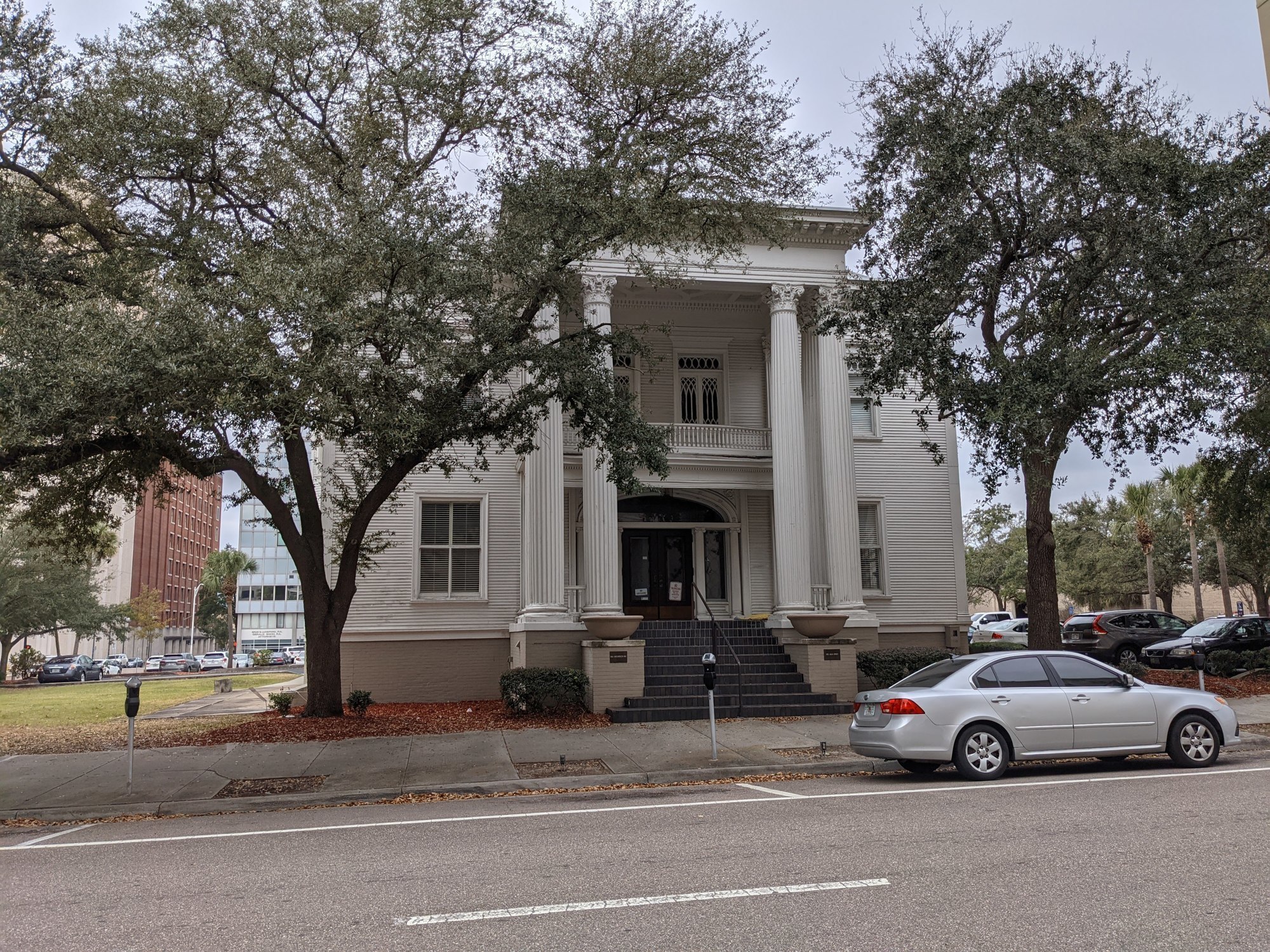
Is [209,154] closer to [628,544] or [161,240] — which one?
[161,240]

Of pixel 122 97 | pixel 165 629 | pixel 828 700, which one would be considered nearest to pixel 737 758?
pixel 828 700

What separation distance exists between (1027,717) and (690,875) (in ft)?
19.0

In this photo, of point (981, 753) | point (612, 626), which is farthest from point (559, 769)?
point (612, 626)

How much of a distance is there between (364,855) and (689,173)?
1071 centimetres

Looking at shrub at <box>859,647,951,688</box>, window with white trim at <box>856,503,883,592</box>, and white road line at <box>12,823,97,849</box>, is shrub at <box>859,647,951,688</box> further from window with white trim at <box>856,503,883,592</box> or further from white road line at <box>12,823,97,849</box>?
white road line at <box>12,823,97,849</box>

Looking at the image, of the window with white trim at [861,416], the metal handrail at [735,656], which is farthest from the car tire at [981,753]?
the window with white trim at [861,416]

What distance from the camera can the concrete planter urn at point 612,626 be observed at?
17.8 meters

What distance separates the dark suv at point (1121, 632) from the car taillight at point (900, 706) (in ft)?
64.0

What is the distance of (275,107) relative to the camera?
14852 mm

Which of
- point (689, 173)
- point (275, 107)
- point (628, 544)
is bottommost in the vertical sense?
point (628, 544)

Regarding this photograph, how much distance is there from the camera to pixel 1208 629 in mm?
26844

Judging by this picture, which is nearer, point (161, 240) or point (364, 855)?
point (364, 855)

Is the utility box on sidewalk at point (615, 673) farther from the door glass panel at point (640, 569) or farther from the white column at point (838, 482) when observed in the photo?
the door glass panel at point (640, 569)

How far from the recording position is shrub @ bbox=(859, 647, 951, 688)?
19688 millimetres
